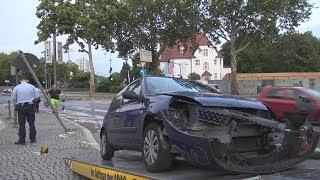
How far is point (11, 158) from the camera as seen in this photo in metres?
10.7

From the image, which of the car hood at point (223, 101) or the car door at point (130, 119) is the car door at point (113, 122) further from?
the car hood at point (223, 101)

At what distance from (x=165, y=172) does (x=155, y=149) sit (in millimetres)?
326

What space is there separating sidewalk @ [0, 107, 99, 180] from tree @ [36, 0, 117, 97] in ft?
111

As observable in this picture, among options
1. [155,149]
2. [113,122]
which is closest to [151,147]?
[155,149]

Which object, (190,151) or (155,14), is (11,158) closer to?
(190,151)

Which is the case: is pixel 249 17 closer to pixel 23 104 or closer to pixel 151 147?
pixel 23 104

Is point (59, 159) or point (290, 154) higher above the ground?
point (290, 154)

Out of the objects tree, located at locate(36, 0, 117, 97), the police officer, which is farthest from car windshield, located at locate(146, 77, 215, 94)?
tree, located at locate(36, 0, 117, 97)

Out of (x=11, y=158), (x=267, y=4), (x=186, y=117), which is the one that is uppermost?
(x=267, y=4)

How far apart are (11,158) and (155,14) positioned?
47.1m

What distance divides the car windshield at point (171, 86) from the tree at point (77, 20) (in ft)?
140

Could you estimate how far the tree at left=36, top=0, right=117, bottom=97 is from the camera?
50000mm

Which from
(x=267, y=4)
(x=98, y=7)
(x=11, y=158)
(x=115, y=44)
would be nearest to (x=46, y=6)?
(x=98, y=7)

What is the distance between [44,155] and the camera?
10.9 m
